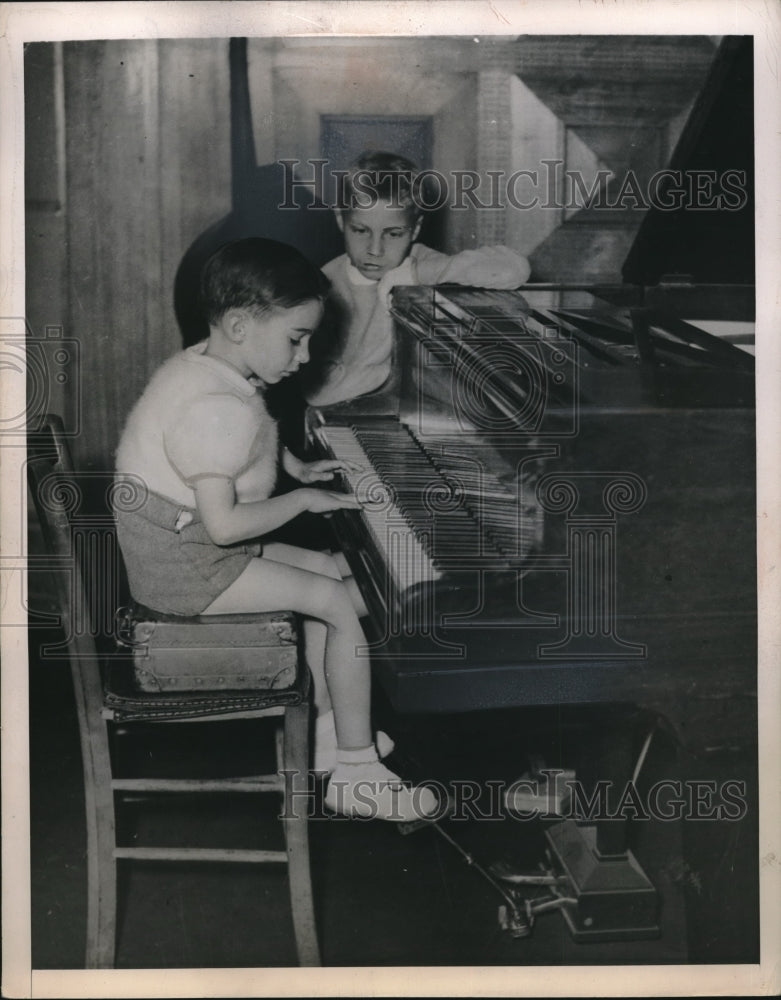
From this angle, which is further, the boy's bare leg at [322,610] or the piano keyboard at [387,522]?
the boy's bare leg at [322,610]

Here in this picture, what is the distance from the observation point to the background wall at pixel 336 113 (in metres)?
2.08

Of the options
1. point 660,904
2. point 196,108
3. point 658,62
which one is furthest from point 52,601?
point 658,62

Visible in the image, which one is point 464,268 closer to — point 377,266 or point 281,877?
point 377,266

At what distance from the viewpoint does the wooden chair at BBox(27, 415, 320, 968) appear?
79.8 inches

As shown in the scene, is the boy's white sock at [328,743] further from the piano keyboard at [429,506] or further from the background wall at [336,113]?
the background wall at [336,113]

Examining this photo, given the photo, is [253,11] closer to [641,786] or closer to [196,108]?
[196,108]

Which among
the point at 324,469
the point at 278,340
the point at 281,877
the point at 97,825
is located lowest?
the point at 281,877

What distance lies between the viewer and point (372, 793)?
2139mm

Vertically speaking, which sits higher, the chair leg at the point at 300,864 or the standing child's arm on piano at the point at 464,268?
the standing child's arm on piano at the point at 464,268

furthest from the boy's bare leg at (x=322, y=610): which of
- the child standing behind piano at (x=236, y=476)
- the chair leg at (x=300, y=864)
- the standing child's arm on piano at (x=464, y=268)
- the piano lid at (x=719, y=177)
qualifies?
the piano lid at (x=719, y=177)

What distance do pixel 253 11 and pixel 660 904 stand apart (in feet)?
6.50

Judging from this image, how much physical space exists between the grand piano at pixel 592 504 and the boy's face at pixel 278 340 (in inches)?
4.8

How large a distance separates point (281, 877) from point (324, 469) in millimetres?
847

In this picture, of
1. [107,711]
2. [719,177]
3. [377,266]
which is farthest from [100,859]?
[719,177]
